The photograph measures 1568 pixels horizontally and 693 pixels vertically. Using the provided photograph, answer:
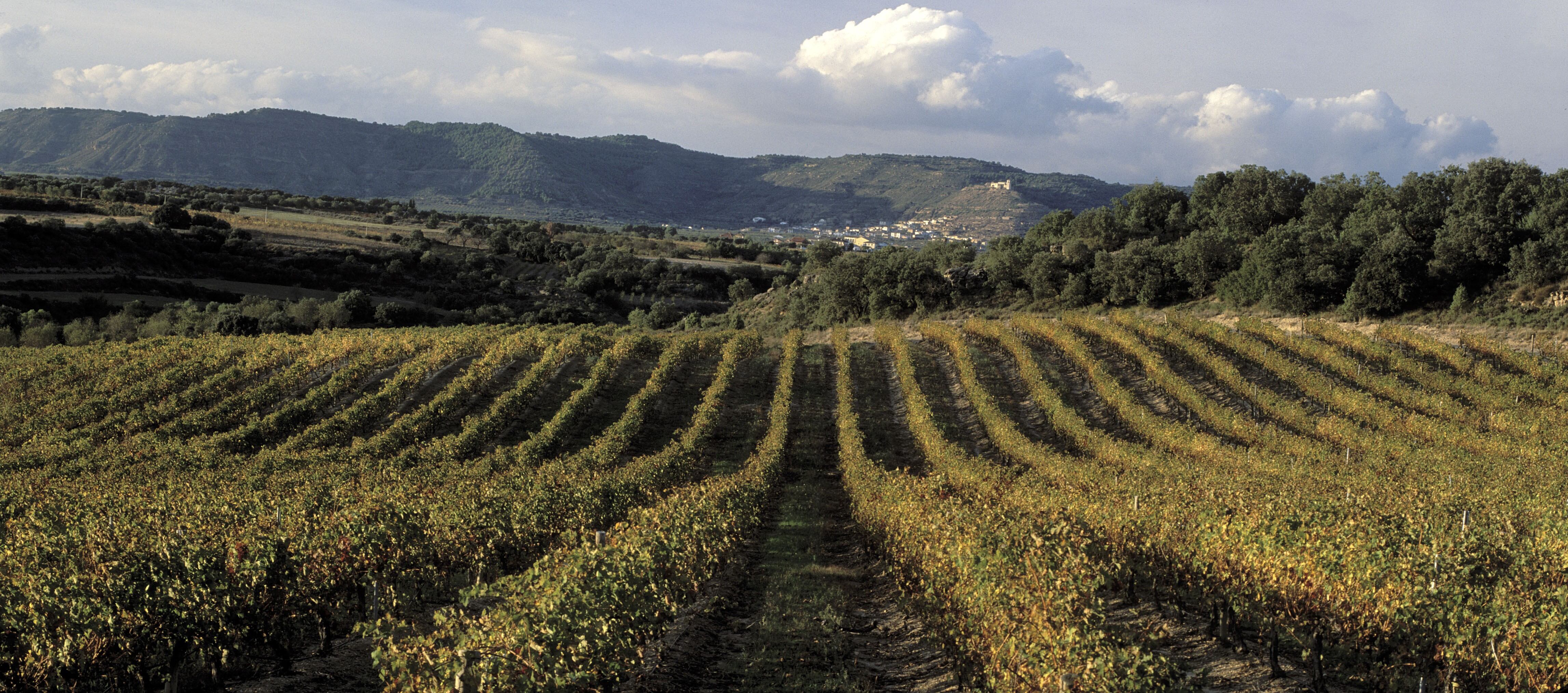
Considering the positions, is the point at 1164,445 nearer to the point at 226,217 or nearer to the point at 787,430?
the point at 787,430

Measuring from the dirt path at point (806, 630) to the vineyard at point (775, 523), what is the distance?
72 mm

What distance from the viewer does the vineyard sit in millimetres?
7863

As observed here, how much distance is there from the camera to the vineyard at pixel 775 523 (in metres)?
7.86

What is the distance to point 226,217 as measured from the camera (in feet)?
267

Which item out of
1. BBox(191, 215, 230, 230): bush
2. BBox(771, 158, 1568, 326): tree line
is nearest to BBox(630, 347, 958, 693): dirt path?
BBox(771, 158, 1568, 326): tree line

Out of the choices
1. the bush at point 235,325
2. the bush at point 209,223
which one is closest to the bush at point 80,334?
the bush at point 235,325

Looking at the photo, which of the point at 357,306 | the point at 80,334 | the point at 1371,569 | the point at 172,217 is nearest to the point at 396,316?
the point at 357,306

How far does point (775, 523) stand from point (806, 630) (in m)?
7.31

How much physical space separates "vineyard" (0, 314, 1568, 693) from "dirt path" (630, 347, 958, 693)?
0.07 meters

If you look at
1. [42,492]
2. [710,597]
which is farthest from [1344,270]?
[42,492]

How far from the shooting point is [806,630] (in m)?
11.5

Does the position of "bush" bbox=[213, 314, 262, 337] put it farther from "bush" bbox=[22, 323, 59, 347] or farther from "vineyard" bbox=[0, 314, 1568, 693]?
"vineyard" bbox=[0, 314, 1568, 693]

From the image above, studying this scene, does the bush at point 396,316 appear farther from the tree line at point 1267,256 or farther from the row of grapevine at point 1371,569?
the row of grapevine at point 1371,569

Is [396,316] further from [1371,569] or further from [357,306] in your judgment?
[1371,569]
